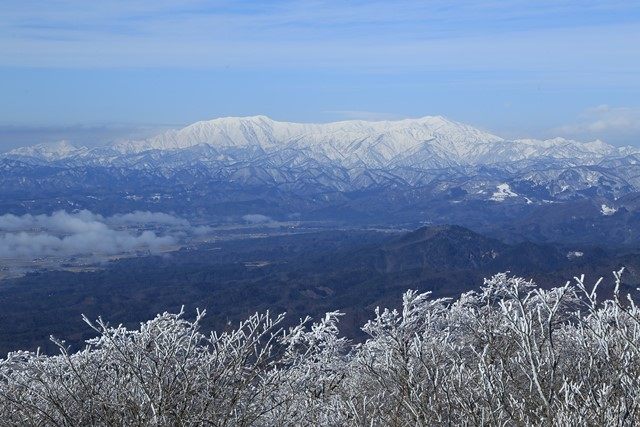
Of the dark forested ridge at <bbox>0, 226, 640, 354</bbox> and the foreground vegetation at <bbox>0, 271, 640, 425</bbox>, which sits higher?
the foreground vegetation at <bbox>0, 271, 640, 425</bbox>

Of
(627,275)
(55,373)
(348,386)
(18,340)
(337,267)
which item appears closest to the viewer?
(55,373)

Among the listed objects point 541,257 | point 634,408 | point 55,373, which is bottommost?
point 541,257

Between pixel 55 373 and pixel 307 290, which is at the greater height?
pixel 55 373

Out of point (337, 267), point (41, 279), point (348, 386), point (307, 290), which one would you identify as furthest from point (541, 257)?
point (348, 386)

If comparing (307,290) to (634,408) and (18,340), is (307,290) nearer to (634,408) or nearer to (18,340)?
(18,340)

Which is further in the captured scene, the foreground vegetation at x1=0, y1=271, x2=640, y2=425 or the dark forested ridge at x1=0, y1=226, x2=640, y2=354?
the dark forested ridge at x1=0, y1=226, x2=640, y2=354

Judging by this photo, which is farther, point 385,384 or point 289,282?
point 289,282

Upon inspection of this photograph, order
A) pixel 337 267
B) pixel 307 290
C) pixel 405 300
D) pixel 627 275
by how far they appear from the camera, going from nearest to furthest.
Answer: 1. pixel 405 300
2. pixel 627 275
3. pixel 307 290
4. pixel 337 267

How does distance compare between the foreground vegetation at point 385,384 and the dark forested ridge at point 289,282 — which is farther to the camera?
the dark forested ridge at point 289,282

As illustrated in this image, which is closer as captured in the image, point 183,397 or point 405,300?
point 183,397

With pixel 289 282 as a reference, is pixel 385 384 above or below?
above

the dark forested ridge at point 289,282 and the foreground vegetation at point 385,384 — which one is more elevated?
the foreground vegetation at point 385,384
